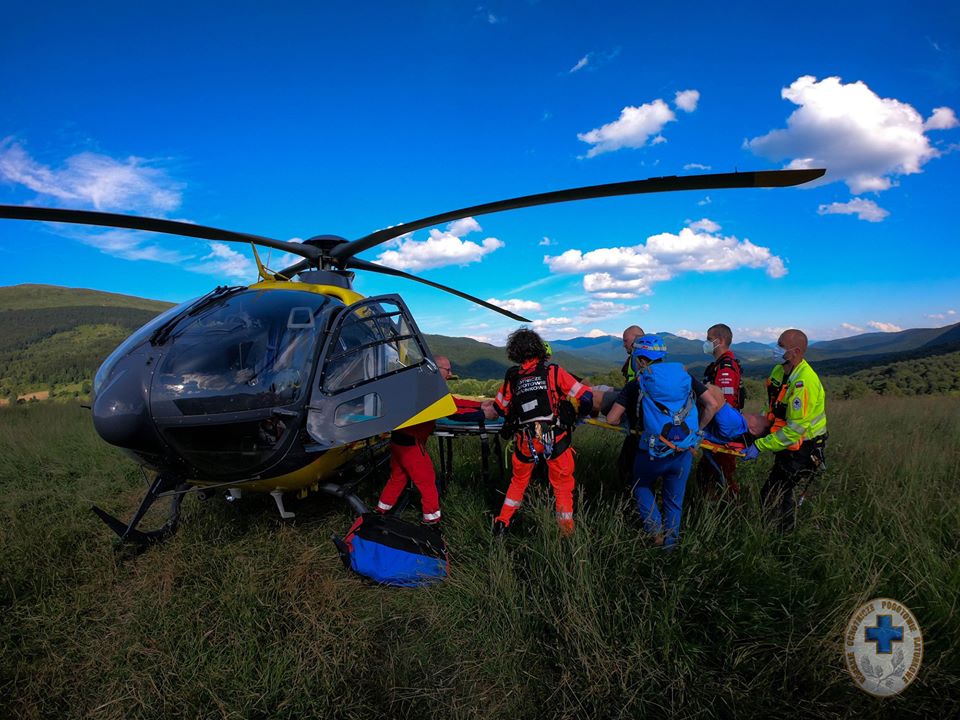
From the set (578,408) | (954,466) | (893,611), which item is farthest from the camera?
(954,466)

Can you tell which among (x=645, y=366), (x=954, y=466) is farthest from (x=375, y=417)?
(x=954, y=466)

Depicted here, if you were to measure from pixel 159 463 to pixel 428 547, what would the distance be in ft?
6.21

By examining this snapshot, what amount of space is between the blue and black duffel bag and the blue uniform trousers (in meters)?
1.54

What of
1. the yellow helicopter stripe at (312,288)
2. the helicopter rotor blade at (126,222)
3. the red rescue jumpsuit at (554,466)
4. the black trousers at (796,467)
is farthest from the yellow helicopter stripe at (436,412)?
the black trousers at (796,467)

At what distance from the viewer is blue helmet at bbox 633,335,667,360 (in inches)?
136

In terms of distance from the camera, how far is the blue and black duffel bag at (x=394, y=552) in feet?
10.4

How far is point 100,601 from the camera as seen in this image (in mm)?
3117

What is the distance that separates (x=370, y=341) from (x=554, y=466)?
6.05 feet

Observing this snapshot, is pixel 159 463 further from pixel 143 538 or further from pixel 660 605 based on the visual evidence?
pixel 660 605

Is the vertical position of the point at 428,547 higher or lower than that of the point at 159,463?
lower

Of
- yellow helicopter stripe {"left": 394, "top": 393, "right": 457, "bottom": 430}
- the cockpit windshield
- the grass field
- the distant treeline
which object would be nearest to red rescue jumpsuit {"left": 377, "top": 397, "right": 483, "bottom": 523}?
yellow helicopter stripe {"left": 394, "top": 393, "right": 457, "bottom": 430}

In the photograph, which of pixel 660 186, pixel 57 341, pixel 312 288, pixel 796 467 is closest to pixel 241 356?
pixel 312 288

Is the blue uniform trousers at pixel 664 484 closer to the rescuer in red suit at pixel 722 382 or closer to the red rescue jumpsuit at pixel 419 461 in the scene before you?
the rescuer in red suit at pixel 722 382

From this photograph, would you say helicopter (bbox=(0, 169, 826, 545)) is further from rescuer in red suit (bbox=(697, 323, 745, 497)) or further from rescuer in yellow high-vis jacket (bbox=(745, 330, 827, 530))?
rescuer in red suit (bbox=(697, 323, 745, 497))
